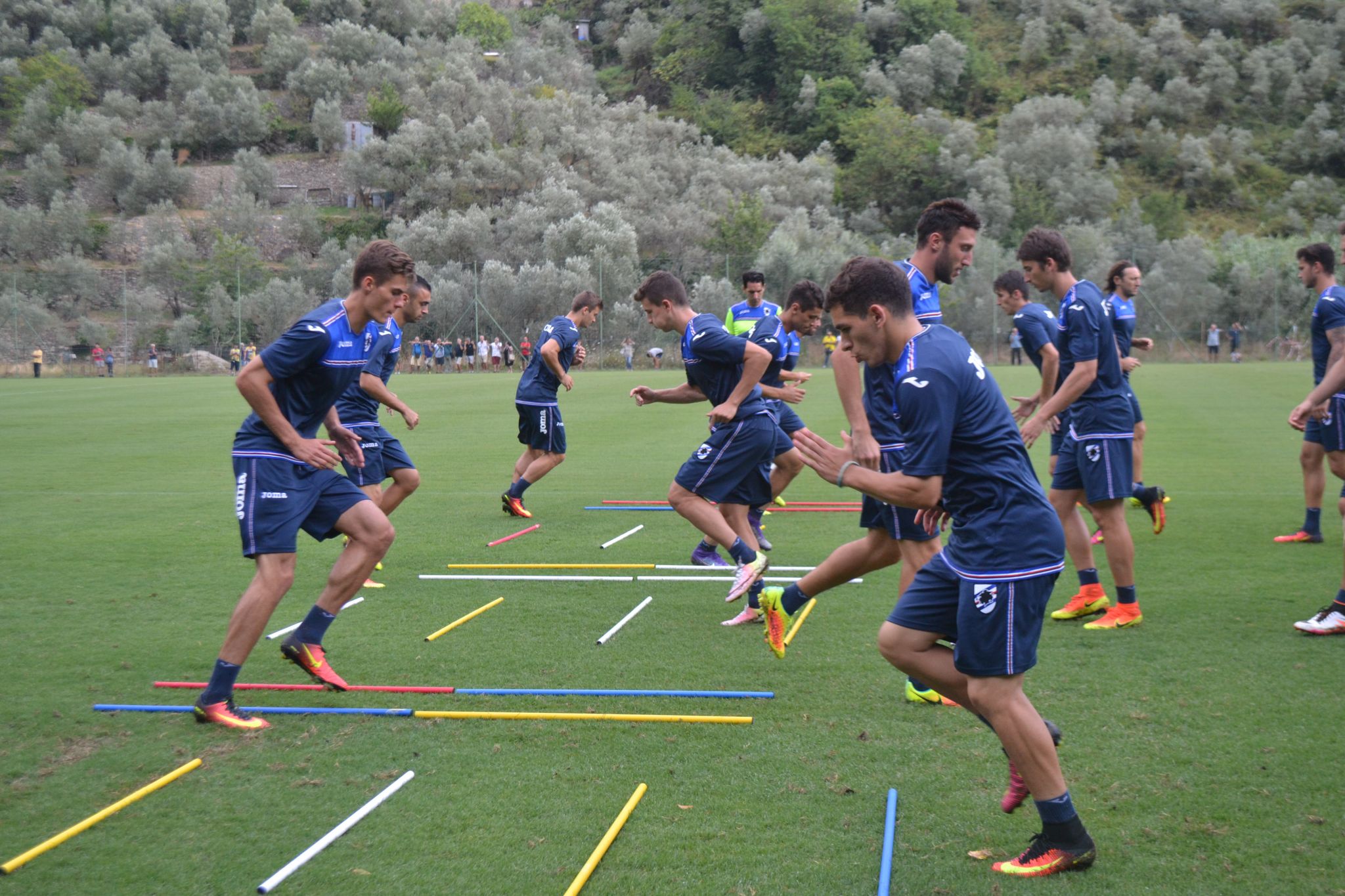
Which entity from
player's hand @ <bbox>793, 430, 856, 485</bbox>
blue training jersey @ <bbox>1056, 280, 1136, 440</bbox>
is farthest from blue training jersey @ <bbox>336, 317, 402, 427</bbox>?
player's hand @ <bbox>793, 430, 856, 485</bbox>

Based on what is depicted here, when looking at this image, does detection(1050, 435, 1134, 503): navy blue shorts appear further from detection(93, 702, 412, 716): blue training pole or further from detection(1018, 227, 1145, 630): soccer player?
detection(93, 702, 412, 716): blue training pole

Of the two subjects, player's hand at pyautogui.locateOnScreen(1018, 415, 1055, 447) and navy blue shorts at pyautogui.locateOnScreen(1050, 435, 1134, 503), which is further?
navy blue shorts at pyautogui.locateOnScreen(1050, 435, 1134, 503)

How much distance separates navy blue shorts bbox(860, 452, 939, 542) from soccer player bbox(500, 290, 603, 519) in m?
5.90

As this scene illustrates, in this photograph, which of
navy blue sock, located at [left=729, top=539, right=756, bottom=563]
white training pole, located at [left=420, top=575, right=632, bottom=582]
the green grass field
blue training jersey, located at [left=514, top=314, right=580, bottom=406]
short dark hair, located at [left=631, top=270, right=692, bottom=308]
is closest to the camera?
the green grass field

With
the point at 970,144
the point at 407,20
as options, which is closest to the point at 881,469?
the point at 970,144

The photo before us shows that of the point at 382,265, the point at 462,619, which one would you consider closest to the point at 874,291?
the point at 382,265

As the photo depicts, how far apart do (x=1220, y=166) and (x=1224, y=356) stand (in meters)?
33.1

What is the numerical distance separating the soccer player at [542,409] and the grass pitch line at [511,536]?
63 cm

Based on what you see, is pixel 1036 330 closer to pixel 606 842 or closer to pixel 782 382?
pixel 782 382

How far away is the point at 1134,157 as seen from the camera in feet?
241

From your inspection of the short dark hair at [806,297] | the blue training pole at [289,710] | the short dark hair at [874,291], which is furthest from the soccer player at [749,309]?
the short dark hair at [874,291]

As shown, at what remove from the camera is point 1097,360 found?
6605 millimetres

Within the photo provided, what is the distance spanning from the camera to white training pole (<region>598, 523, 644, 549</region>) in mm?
9617

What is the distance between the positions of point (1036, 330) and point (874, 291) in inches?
159
